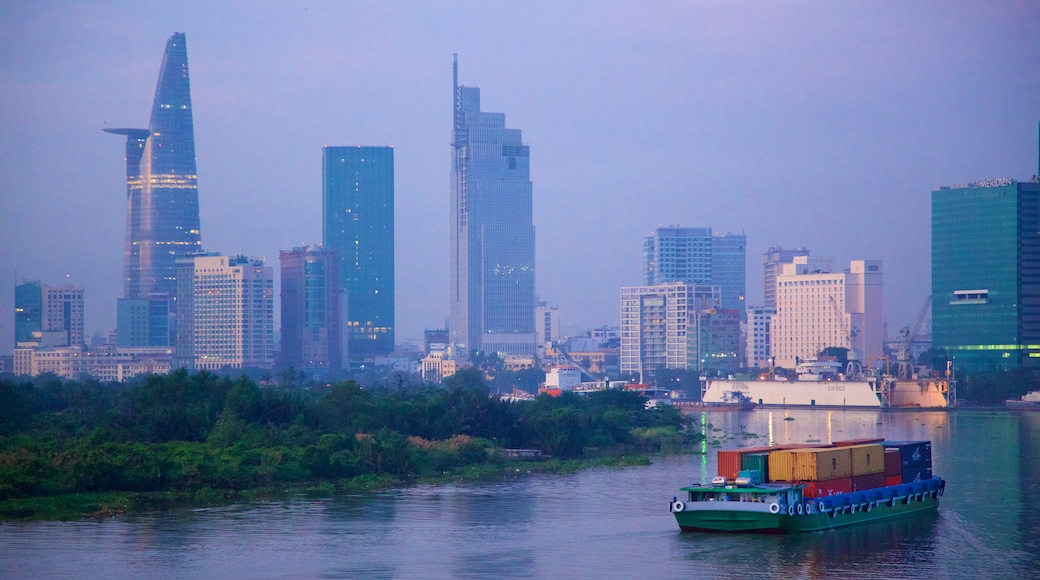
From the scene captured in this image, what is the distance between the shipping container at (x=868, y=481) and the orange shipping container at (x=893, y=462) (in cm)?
72

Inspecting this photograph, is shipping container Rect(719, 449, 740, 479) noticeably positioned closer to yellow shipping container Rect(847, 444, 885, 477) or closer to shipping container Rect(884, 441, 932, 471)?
yellow shipping container Rect(847, 444, 885, 477)

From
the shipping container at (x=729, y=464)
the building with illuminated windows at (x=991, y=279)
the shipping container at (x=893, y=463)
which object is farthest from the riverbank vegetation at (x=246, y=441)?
the building with illuminated windows at (x=991, y=279)

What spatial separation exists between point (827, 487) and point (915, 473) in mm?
7854

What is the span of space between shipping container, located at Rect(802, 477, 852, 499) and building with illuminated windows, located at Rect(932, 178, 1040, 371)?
147m

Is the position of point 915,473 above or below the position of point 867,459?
below

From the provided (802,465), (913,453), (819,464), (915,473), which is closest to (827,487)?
(819,464)

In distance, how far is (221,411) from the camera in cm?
6456

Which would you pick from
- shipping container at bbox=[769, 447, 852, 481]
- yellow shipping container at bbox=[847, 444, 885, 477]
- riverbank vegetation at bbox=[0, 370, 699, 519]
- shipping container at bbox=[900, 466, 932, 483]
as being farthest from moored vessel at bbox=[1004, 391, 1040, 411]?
shipping container at bbox=[769, 447, 852, 481]

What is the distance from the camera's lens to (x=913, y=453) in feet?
162

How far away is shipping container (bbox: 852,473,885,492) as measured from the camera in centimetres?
4531

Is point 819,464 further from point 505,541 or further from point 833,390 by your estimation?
point 833,390

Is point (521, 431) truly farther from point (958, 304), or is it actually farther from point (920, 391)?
point (958, 304)

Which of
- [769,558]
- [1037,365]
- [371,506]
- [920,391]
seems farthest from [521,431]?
[1037,365]

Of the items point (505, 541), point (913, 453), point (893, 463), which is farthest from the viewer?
point (913, 453)
